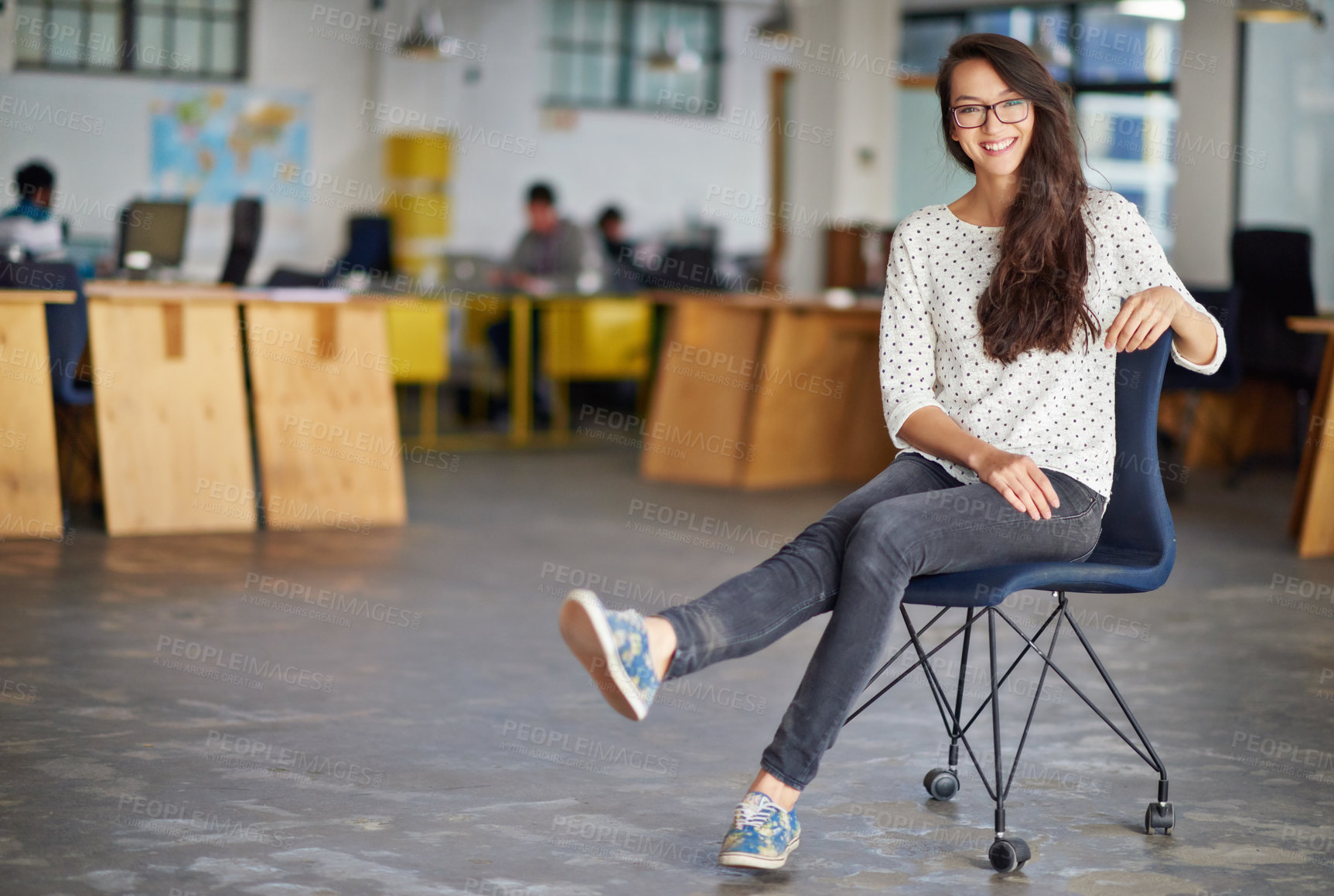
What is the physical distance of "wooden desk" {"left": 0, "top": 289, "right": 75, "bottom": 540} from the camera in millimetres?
4828

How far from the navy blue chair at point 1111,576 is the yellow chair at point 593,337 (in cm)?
599

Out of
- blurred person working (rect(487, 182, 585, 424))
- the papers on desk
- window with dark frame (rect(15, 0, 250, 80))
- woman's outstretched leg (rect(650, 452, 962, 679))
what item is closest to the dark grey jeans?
woman's outstretched leg (rect(650, 452, 962, 679))

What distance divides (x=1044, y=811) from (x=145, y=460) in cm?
363

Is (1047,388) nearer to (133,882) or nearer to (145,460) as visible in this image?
(133,882)

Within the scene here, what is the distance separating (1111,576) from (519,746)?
114 centimetres

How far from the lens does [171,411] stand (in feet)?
16.8

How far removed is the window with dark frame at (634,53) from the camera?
1292 cm

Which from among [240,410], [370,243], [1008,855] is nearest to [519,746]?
[1008,855]

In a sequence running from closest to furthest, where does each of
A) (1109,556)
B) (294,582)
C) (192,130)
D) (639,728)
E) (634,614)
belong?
(634,614)
(1109,556)
(639,728)
(294,582)
(192,130)

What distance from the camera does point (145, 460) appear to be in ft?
16.8

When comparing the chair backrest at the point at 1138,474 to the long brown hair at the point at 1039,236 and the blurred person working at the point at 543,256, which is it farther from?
the blurred person working at the point at 543,256

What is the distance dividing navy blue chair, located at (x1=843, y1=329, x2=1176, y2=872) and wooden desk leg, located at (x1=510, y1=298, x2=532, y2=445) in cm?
582

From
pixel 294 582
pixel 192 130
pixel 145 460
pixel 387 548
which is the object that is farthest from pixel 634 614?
pixel 192 130

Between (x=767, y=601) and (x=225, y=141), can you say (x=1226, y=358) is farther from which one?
(x=225, y=141)
